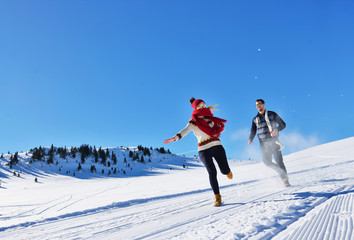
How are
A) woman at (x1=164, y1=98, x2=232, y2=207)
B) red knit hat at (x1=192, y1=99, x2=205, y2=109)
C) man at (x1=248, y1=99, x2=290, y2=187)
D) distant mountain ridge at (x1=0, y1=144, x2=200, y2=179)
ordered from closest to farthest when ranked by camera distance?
woman at (x1=164, y1=98, x2=232, y2=207)
red knit hat at (x1=192, y1=99, x2=205, y2=109)
man at (x1=248, y1=99, x2=290, y2=187)
distant mountain ridge at (x1=0, y1=144, x2=200, y2=179)

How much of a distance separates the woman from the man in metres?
1.92

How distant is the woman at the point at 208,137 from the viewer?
384cm

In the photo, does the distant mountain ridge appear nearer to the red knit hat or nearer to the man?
the man

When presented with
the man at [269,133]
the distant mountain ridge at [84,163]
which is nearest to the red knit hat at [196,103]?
the man at [269,133]

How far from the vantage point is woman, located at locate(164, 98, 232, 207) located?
3844 mm

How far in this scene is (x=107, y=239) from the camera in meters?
2.21

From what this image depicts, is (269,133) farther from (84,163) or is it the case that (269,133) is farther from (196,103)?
(84,163)

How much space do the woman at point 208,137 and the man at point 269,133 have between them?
1.92m

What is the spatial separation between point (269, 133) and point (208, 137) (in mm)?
2403

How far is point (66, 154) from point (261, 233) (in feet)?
353

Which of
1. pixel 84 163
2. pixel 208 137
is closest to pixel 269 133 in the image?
pixel 208 137

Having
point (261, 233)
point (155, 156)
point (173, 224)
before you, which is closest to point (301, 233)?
point (261, 233)

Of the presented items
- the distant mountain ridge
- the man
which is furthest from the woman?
the distant mountain ridge

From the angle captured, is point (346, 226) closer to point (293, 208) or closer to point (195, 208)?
point (293, 208)
